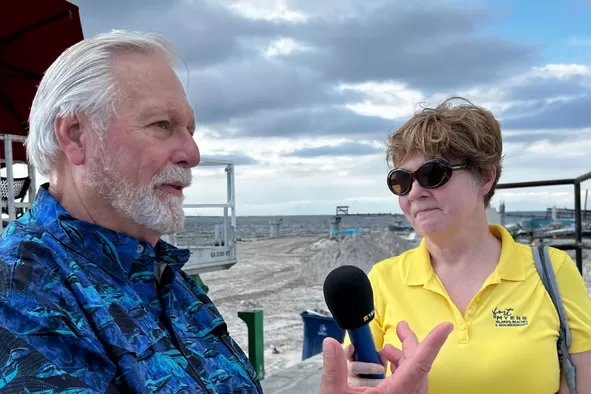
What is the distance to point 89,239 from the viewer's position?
137 centimetres

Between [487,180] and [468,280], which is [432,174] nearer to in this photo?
[487,180]

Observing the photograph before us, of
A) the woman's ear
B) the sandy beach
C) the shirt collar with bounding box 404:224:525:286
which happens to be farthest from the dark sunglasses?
the sandy beach

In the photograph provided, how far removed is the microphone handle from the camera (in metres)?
1.32

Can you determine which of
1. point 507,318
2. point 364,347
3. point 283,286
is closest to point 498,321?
point 507,318

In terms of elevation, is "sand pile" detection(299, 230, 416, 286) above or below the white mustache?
below

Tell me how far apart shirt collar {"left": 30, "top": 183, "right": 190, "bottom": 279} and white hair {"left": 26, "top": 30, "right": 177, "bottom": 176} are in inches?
5.0

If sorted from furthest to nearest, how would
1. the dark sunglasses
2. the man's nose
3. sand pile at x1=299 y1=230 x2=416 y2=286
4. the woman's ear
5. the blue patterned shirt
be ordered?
1. sand pile at x1=299 y1=230 x2=416 y2=286
2. the woman's ear
3. the dark sunglasses
4. the man's nose
5. the blue patterned shirt

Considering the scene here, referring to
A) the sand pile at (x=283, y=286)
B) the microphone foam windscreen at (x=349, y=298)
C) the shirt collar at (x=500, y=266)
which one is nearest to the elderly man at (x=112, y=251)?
the microphone foam windscreen at (x=349, y=298)

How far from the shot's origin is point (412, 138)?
216 centimetres

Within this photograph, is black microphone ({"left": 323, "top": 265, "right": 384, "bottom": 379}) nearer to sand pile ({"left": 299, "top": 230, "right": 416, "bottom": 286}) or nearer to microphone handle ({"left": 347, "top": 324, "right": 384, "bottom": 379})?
microphone handle ({"left": 347, "top": 324, "right": 384, "bottom": 379})

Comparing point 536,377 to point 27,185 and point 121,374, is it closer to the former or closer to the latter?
point 121,374

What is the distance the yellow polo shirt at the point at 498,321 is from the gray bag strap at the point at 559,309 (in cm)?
2

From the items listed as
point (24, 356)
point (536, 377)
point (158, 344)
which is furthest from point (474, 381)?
point (24, 356)

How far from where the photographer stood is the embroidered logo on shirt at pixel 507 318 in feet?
6.55
